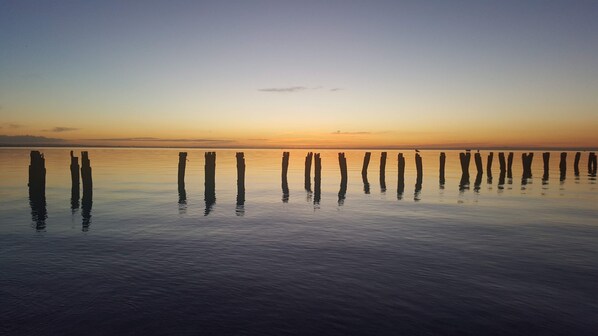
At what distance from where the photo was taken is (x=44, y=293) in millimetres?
8102

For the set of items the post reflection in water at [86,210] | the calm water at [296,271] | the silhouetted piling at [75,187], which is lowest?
the calm water at [296,271]

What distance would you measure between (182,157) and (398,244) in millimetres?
18655

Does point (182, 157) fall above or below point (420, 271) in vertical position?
above

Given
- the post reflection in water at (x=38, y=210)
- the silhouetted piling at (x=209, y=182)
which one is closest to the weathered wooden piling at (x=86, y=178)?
the post reflection in water at (x=38, y=210)

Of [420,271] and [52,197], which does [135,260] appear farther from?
[52,197]

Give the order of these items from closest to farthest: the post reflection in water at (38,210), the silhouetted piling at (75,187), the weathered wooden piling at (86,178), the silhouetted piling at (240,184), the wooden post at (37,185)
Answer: the post reflection in water at (38,210)
the wooden post at (37,185)
the silhouetted piling at (75,187)
the weathered wooden piling at (86,178)
the silhouetted piling at (240,184)

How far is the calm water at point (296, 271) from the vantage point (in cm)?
701

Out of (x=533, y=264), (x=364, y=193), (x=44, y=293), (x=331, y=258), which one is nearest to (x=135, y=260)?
(x=44, y=293)

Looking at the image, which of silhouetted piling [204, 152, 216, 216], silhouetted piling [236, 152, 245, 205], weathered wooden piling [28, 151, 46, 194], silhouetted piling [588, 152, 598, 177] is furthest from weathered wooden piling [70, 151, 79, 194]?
silhouetted piling [588, 152, 598, 177]

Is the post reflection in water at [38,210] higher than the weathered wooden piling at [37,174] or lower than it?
lower

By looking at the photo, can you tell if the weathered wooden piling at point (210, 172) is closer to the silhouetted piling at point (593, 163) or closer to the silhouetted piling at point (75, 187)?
the silhouetted piling at point (75, 187)

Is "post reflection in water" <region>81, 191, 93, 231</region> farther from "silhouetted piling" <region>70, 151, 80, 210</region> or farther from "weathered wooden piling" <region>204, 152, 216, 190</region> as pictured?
"weathered wooden piling" <region>204, 152, 216, 190</region>

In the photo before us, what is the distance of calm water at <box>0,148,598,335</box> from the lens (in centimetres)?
701

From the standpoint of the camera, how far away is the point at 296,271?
984 cm
